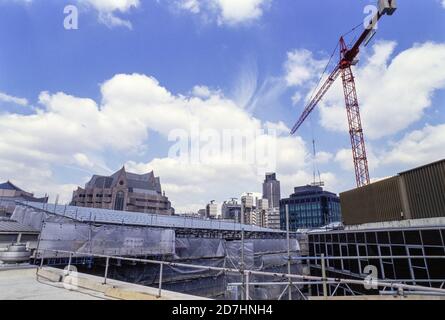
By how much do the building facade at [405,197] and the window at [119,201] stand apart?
81.7 m

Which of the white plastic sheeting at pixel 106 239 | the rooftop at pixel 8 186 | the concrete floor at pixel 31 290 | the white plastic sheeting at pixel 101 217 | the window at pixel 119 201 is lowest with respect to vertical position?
the concrete floor at pixel 31 290

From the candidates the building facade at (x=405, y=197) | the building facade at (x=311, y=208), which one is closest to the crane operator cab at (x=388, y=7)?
the building facade at (x=405, y=197)

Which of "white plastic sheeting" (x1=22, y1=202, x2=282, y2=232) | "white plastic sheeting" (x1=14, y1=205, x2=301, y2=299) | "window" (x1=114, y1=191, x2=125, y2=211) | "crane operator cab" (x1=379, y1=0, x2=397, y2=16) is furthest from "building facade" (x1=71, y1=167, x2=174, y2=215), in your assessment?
"crane operator cab" (x1=379, y1=0, x2=397, y2=16)

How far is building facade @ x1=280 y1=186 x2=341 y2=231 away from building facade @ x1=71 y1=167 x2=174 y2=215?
55523 mm

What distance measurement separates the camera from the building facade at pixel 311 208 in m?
109

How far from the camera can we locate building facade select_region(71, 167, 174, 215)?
89.1 metres

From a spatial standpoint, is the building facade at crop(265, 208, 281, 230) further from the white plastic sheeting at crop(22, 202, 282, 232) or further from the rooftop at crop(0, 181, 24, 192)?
the white plastic sheeting at crop(22, 202, 282, 232)

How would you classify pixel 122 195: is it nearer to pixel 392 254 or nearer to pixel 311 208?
pixel 311 208

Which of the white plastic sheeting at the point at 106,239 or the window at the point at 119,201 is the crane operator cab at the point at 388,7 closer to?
the white plastic sheeting at the point at 106,239

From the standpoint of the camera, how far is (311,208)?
111 m

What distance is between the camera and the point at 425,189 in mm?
16672

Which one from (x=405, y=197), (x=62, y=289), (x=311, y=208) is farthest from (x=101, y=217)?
(x=311, y=208)

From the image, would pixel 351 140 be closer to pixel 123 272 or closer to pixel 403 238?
pixel 403 238
